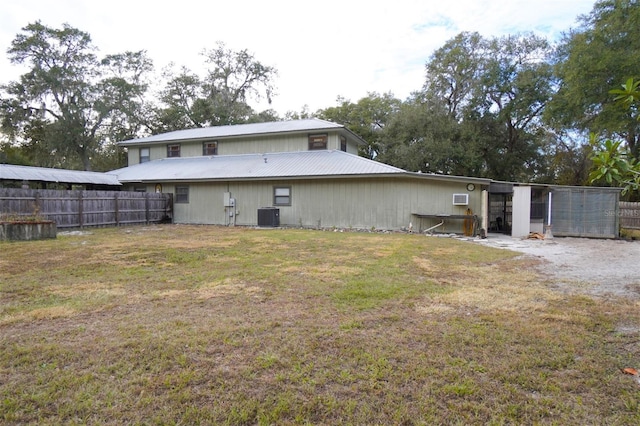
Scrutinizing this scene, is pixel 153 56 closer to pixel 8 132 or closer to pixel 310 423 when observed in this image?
pixel 8 132

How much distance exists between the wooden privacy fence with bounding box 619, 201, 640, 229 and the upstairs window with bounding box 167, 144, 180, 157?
2273 cm

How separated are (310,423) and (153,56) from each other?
37.0m

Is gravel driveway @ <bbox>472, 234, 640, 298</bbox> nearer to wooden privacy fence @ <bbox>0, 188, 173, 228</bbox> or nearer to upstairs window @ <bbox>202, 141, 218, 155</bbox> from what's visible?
wooden privacy fence @ <bbox>0, 188, 173, 228</bbox>

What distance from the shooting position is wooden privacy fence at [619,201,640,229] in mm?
14750

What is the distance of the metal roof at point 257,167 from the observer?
14.5 m

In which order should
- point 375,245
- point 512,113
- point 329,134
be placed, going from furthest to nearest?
point 512,113 → point 329,134 → point 375,245

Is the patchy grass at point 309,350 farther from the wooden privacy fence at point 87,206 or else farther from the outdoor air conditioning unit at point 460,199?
the wooden privacy fence at point 87,206

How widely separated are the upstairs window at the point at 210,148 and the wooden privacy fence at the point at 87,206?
386 cm

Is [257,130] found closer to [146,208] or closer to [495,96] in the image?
[146,208]

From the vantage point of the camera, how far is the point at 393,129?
82.3ft

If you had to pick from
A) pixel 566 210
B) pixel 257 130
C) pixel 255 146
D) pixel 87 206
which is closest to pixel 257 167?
pixel 255 146

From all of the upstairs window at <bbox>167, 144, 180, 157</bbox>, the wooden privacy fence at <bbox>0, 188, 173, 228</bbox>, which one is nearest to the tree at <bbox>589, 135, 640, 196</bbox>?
the wooden privacy fence at <bbox>0, 188, 173, 228</bbox>

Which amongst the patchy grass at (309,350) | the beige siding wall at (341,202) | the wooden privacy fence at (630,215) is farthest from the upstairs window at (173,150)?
the wooden privacy fence at (630,215)

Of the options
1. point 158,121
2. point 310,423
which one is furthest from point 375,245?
point 158,121
